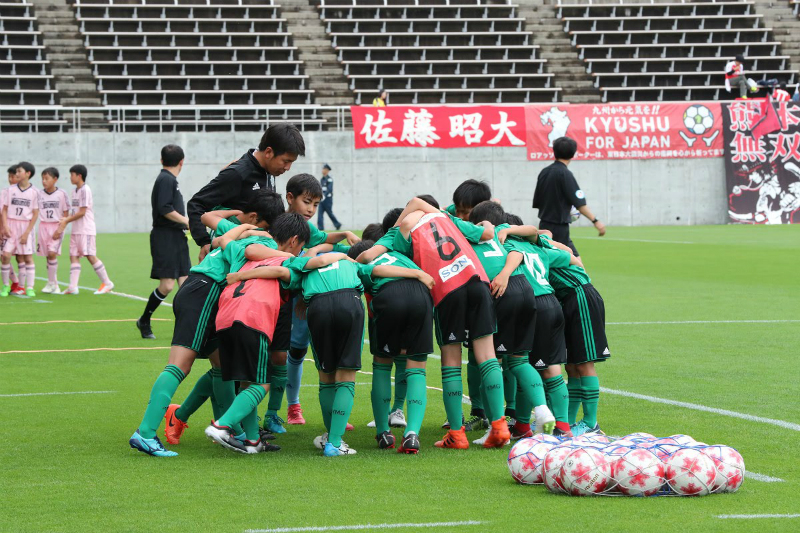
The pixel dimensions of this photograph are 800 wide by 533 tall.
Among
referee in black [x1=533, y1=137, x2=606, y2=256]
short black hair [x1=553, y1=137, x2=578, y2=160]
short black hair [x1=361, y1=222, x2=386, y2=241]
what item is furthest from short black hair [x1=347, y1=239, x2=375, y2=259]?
referee in black [x1=533, y1=137, x2=606, y2=256]

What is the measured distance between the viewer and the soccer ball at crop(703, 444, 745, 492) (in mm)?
5199

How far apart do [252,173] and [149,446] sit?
1.91 metres

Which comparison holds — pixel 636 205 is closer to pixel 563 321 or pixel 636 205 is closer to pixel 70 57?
pixel 70 57

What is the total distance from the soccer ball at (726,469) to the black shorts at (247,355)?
7.88ft

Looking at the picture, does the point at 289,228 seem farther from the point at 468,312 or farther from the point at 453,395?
the point at 453,395

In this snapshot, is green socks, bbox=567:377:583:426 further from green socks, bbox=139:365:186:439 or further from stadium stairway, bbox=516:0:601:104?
stadium stairway, bbox=516:0:601:104

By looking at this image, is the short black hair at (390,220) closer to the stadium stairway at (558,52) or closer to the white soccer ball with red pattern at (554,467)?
the white soccer ball with red pattern at (554,467)

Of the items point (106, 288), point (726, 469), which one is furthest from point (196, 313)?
point (106, 288)

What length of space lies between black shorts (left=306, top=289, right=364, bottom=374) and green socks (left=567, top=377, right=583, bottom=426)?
1447 mm

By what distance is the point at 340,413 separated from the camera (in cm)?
636

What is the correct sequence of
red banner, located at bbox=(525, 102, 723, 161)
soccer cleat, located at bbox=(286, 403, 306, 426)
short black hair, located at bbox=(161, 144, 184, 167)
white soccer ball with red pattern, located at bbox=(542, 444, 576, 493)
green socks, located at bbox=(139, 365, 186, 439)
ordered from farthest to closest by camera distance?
red banner, located at bbox=(525, 102, 723, 161)
short black hair, located at bbox=(161, 144, 184, 167)
soccer cleat, located at bbox=(286, 403, 306, 426)
green socks, located at bbox=(139, 365, 186, 439)
white soccer ball with red pattern, located at bbox=(542, 444, 576, 493)

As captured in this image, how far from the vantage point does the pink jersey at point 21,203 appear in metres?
17.9

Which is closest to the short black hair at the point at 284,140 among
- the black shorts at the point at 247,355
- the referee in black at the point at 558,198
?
the black shorts at the point at 247,355

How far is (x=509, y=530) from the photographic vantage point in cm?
466
